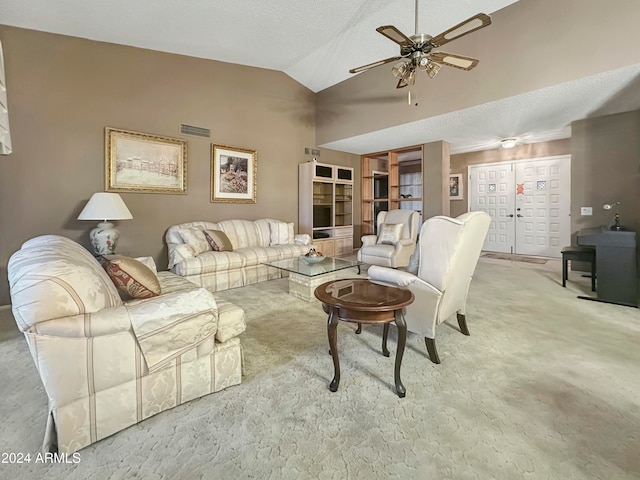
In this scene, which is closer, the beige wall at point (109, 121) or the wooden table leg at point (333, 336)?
the wooden table leg at point (333, 336)

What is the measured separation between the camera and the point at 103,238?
11.5 ft

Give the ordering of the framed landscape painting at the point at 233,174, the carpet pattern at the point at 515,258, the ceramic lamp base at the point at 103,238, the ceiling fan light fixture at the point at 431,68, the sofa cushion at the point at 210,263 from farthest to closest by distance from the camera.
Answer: the carpet pattern at the point at 515,258 → the framed landscape painting at the point at 233,174 → the sofa cushion at the point at 210,263 → the ceramic lamp base at the point at 103,238 → the ceiling fan light fixture at the point at 431,68

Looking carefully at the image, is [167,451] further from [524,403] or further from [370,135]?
[370,135]

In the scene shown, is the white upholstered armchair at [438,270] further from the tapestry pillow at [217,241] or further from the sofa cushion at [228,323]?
the tapestry pillow at [217,241]

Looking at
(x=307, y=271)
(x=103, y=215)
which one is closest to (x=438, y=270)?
(x=307, y=271)

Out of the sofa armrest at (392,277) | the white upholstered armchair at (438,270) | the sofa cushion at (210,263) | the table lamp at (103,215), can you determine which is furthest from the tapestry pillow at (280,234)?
the white upholstered armchair at (438,270)

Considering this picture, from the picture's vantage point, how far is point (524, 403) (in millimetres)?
1669

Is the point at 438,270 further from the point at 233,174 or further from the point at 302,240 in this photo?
the point at 233,174

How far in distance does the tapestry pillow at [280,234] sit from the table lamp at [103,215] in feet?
7.43

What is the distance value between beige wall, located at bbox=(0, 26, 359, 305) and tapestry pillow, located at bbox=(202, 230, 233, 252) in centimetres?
61

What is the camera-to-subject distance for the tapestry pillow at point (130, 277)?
1898mm

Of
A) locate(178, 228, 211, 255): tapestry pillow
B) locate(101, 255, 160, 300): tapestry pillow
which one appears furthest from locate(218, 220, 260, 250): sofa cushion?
locate(101, 255, 160, 300): tapestry pillow

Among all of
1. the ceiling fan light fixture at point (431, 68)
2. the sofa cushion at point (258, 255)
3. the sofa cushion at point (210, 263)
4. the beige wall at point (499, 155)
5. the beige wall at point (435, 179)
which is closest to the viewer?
the ceiling fan light fixture at point (431, 68)

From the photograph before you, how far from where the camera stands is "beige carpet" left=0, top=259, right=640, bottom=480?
4.14ft
